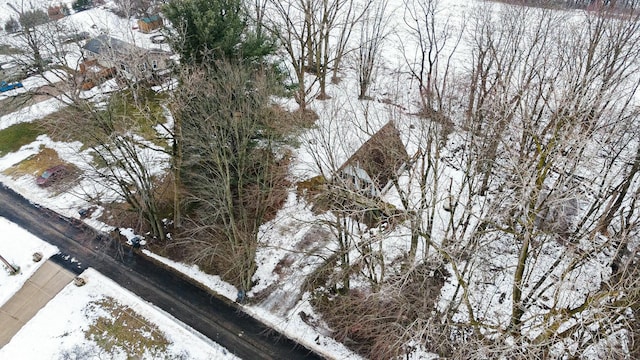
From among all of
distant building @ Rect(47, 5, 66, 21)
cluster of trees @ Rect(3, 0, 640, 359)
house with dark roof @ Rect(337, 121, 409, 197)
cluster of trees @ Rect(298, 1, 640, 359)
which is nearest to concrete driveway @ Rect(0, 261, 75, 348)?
cluster of trees @ Rect(3, 0, 640, 359)

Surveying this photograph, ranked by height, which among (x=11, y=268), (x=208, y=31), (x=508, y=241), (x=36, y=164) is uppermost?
(x=208, y=31)

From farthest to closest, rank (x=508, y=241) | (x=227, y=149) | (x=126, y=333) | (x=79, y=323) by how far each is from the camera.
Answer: (x=508, y=241) → (x=227, y=149) → (x=79, y=323) → (x=126, y=333)

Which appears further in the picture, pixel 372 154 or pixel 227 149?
pixel 372 154

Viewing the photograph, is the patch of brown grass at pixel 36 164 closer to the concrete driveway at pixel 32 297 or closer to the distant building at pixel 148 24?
the concrete driveway at pixel 32 297

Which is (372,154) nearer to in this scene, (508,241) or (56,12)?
(508,241)

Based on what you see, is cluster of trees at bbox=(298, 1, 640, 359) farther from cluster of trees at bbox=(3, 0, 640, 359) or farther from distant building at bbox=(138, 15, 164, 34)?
distant building at bbox=(138, 15, 164, 34)

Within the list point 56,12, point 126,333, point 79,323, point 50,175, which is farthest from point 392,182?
point 56,12

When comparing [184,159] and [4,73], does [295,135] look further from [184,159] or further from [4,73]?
[4,73]

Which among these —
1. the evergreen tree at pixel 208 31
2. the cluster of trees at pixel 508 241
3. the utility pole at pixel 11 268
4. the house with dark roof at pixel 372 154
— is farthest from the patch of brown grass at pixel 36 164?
the house with dark roof at pixel 372 154
